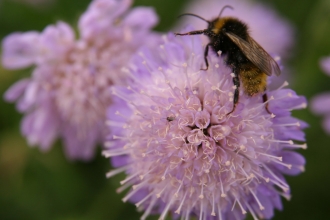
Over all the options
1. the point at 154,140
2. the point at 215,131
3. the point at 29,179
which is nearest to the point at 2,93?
the point at 29,179

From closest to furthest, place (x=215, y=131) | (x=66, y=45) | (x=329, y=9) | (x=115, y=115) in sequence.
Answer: (x=215, y=131), (x=115, y=115), (x=66, y=45), (x=329, y=9)

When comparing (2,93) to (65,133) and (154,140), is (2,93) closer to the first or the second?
(65,133)

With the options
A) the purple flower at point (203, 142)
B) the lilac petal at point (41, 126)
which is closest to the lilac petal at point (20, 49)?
the lilac petal at point (41, 126)

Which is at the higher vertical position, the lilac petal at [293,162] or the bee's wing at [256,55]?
the bee's wing at [256,55]

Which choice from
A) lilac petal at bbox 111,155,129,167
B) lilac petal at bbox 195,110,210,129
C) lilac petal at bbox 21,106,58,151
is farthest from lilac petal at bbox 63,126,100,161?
lilac petal at bbox 195,110,210,129

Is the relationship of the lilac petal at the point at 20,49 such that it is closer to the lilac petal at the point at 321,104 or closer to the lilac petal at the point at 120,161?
the lilac petal at the point at 120,161

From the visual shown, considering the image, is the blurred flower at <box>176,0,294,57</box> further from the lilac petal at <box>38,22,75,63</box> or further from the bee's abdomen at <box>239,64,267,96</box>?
the bee's abdomen at <box>239,64,267,96</box>
